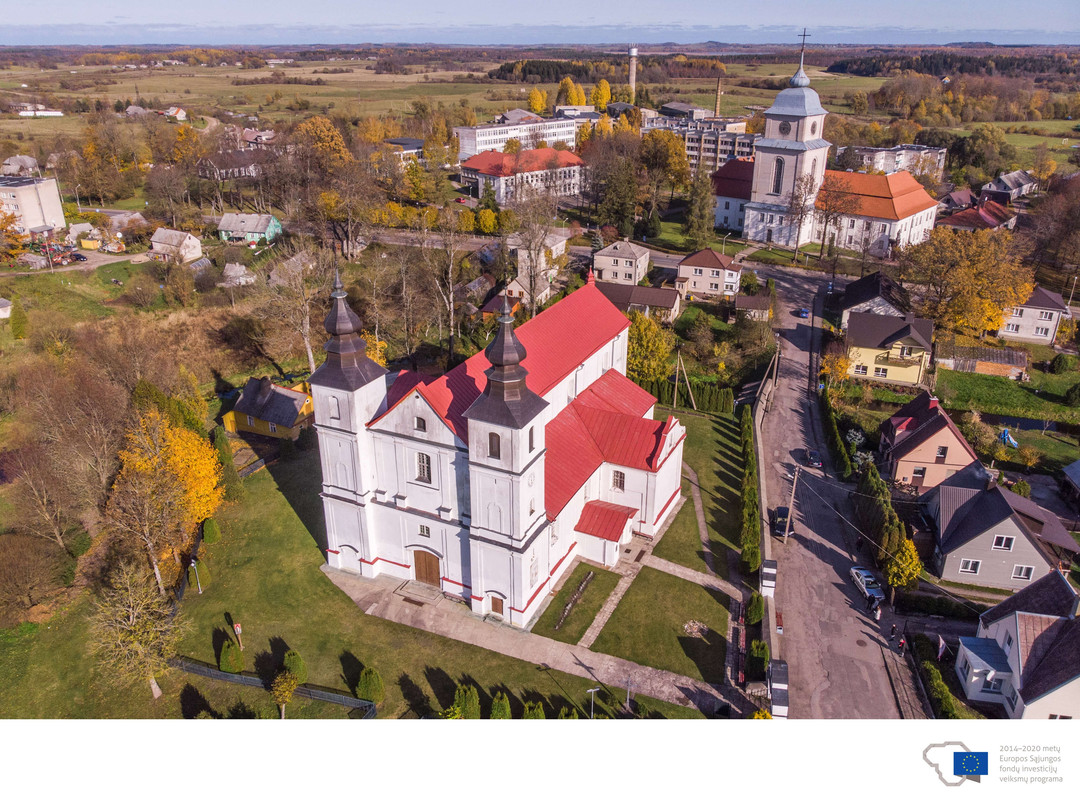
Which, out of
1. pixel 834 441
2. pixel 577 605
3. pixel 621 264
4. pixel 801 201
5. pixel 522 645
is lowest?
pixel 577 605

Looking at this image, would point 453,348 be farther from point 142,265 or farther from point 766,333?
point 142,265

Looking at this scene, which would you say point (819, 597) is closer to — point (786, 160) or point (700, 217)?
point (700, 217)

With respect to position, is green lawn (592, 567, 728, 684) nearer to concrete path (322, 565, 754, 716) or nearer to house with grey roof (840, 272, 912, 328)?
concrete path (322, 565, 754, 716)

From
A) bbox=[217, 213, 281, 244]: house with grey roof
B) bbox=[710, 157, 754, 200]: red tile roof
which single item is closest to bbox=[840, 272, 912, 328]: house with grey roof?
bbox=[710, 157, 754, 200]: red tile roof

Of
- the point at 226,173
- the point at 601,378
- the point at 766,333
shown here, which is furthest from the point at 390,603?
the point at 226,173

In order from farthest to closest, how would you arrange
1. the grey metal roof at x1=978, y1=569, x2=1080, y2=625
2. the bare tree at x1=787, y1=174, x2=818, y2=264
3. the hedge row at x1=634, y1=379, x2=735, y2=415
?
the bare tree at x1=787, y1=174, x2=818, y2=264, the hedge row at x1=634, y1=379, x2=735, y2=415, the grey metal roof at x1=978, y1=569, x2=1080, y2=625

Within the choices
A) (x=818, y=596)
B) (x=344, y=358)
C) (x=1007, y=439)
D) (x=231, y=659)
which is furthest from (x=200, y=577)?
(x=1007, y=439)

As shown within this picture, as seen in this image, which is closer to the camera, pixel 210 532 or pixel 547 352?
pixel 210 532
